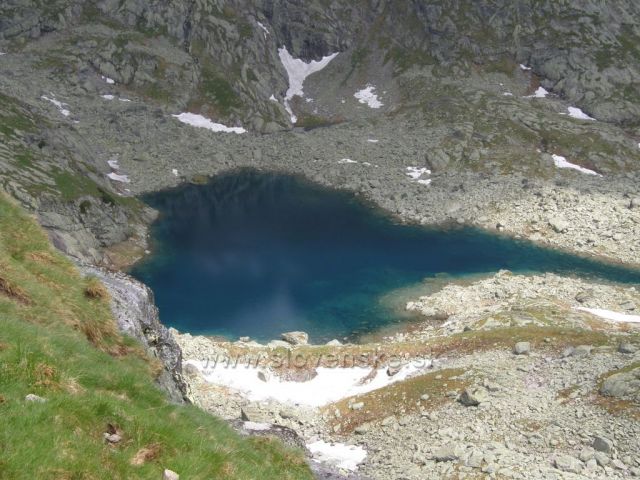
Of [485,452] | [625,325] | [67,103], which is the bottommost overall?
[67,103]

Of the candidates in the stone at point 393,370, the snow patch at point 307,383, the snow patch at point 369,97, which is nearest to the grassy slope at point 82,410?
the snow patch at point 307,383

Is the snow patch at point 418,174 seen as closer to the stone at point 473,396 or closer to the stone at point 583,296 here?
the stone at point 583,296

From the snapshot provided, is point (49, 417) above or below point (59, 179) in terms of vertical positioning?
above

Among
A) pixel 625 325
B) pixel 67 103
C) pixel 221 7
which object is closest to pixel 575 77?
pixel 221 7

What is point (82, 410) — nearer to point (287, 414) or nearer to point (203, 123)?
point (287, 414)

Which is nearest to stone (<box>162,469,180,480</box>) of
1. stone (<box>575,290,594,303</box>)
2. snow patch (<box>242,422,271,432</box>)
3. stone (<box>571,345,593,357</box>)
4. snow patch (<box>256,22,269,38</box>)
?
snow patch (<box>242,422,271,432</box>)

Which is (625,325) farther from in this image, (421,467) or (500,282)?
(421,467)
